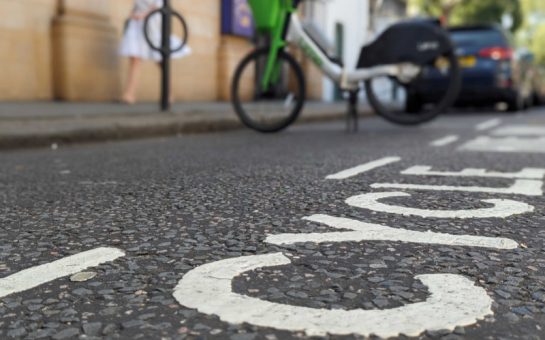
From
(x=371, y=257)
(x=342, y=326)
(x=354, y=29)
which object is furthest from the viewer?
(x=354, y=29)

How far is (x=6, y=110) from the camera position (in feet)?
22.1

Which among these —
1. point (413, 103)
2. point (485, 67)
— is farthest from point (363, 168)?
point (485, 67)

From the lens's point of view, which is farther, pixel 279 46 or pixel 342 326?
pixel 279 46

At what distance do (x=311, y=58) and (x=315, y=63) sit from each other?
0.08 meters

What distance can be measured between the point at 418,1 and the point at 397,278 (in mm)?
29373

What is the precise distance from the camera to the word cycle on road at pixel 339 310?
142cm

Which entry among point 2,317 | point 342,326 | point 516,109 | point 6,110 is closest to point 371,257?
point 342,326

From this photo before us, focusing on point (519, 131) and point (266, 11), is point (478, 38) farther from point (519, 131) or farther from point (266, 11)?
point (266, 11)

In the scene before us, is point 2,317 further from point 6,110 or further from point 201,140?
point 6,110

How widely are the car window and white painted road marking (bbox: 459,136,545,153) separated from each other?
18.5 feet

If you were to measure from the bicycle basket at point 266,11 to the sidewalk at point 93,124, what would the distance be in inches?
56.6

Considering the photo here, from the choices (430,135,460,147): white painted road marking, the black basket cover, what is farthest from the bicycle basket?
(430,135,460,147): white painted road marking

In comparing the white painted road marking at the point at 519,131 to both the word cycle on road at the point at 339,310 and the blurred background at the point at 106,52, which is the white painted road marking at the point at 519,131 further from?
the word cycle on road at the point at 339,310

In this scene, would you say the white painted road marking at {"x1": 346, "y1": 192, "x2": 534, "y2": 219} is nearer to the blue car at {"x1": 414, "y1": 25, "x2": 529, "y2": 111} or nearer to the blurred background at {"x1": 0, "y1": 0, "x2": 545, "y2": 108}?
the blurred background at {"x1": 0, "y1": 0, "x2": 545, "y2": 108}
